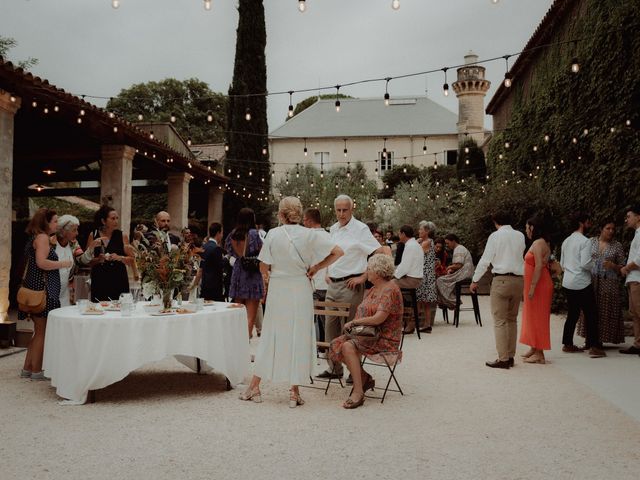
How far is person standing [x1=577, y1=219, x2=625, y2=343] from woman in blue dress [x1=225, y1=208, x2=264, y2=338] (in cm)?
453

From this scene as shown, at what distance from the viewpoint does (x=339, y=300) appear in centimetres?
650

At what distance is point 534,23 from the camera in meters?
18.0

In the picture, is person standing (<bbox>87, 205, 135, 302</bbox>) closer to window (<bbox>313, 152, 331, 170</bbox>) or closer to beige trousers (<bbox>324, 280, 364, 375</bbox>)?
beige trousers (<bbox>324, 280, 364, 375</bbox>)

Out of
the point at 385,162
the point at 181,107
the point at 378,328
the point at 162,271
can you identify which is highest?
the point at 181,107

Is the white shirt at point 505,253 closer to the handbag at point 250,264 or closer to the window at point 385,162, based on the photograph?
the handbag at point 250,264

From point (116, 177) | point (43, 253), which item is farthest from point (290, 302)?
point (116, 177)

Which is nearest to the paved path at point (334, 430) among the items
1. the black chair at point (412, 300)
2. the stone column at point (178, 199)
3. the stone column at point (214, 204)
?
the black chair at point (412, 300)

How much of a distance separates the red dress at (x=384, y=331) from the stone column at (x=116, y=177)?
31.2 feet

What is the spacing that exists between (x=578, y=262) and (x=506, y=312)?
1697 millimetres

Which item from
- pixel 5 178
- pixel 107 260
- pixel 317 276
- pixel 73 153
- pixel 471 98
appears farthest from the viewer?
pixel 471 98

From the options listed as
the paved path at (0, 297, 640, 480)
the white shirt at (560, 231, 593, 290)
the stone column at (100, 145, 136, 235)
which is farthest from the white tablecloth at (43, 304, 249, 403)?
the stone column at (100, 145, 136, 235)

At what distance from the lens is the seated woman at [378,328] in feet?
17.9

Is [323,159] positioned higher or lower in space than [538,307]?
higher

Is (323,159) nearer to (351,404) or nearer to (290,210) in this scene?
(290,210)
